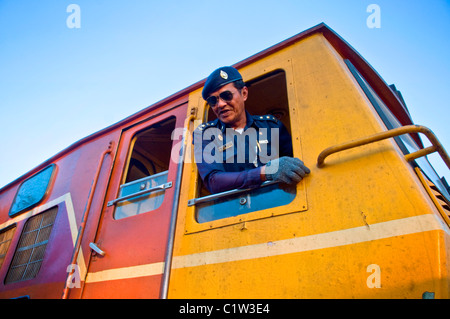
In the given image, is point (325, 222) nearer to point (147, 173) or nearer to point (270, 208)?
point (270, 208)

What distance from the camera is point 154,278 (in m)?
1.68

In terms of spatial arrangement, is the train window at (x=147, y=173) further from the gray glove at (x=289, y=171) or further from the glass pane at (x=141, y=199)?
the gray glove at (x=289, y=171)

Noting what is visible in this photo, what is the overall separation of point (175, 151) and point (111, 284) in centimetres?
93

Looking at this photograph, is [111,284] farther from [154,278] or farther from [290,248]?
[290,248]

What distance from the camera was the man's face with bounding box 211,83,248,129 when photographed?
6.80 ft

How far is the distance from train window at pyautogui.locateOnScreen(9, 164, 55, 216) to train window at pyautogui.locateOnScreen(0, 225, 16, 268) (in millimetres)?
176

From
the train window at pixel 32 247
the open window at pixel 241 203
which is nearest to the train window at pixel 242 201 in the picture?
the open window at pixel 241 203

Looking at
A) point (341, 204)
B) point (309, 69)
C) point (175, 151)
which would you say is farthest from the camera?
point (175, 151)

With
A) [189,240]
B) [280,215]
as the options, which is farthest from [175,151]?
[280,215]

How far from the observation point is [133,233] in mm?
1979

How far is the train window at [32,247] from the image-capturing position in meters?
2.66

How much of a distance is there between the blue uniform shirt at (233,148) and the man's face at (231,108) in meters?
0.05

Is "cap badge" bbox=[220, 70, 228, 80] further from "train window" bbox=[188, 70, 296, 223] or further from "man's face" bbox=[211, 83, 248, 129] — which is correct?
"train window" bbox=[188, 70, 296, 223]

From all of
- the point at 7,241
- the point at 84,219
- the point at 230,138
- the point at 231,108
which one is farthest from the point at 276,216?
the point at 7,241
